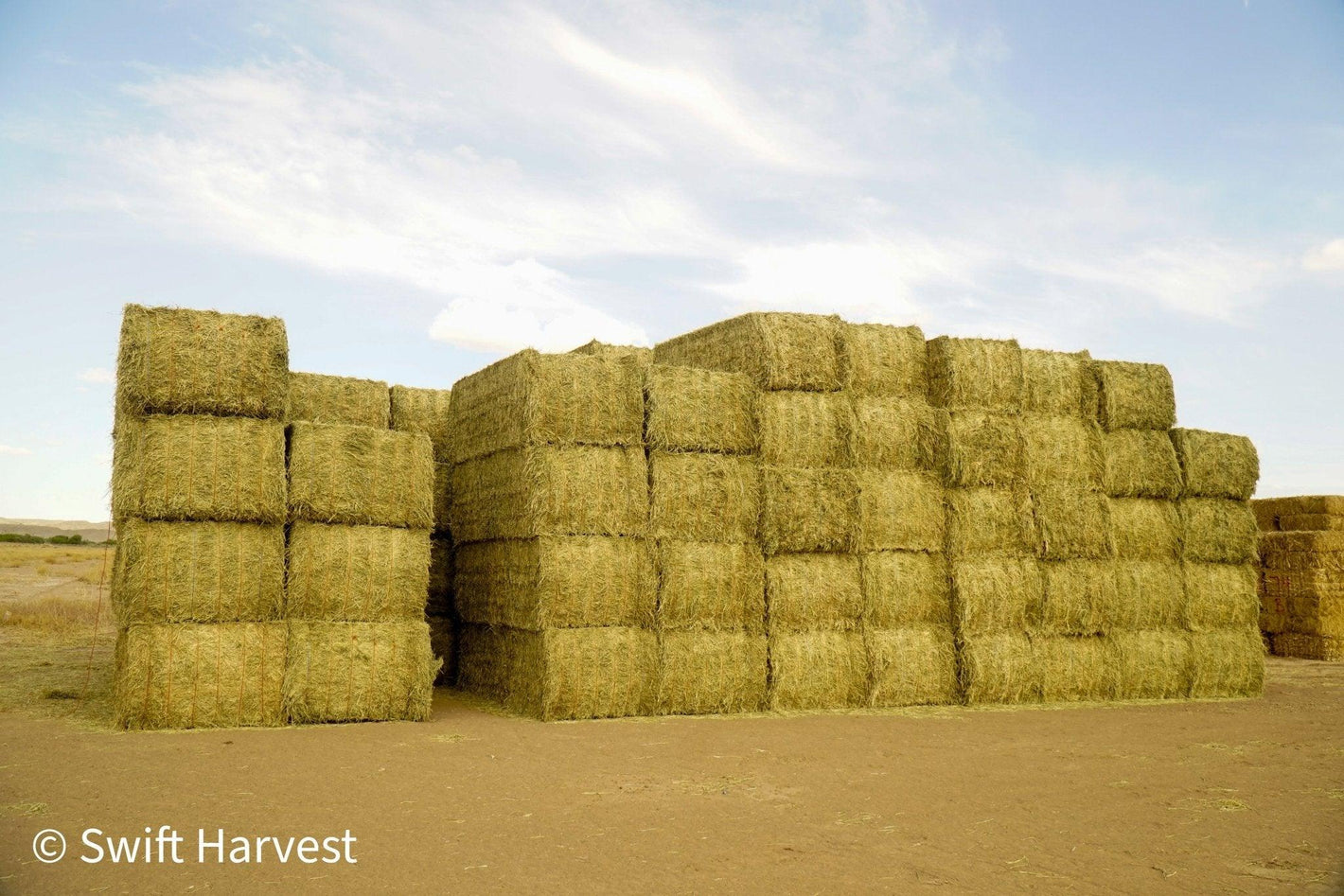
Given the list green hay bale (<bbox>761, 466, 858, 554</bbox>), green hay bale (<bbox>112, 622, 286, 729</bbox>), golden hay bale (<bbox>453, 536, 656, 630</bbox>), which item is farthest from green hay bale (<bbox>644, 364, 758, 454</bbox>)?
green hay bale (<bbox>112, 622, 286, 729</bbox>)

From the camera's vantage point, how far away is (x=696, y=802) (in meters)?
6.82

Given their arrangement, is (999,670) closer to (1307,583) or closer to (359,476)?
(359,476)

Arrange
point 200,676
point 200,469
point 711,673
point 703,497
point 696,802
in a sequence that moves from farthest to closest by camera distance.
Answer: point 703,497 → point 711,673 → point 200,469 → point 200,676 → point 696,802

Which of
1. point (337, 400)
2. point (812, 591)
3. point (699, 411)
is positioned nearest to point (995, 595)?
point (812, 591)

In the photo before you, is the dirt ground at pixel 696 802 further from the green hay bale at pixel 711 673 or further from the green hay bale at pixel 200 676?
the green hay bale at pixel 711 673

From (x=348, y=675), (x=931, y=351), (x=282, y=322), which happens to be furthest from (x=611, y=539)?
(x=931, y=351)

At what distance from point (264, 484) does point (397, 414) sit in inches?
166

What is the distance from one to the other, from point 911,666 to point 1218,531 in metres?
5.48

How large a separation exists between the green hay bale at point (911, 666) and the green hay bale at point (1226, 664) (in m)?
3.91

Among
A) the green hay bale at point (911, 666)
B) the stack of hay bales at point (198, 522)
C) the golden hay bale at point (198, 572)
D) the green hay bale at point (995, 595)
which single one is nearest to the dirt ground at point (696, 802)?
the stack of hay bales at point (198, 522)

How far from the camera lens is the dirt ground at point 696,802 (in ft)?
16.9

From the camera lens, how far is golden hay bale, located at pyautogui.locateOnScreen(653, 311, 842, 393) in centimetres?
1174

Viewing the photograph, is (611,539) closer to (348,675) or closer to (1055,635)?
(348,675)

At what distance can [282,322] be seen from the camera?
32.6 ft
